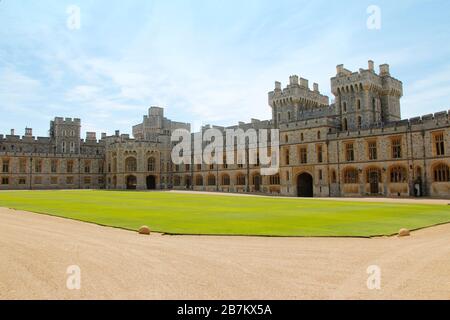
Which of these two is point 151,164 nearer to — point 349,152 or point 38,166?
point 38,166

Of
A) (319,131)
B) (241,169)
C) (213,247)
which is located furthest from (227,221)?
(241,169)

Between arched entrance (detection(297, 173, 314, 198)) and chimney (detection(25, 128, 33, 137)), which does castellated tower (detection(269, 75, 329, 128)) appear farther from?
chimney (detection(25, 128, 33, 137))

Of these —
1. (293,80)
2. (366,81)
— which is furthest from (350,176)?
(293,80)

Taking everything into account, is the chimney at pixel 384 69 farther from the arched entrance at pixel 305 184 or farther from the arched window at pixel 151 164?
the arched window at pixel 151 164

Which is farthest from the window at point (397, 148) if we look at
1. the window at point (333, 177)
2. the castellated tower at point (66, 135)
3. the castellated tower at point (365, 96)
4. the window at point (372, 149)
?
the castellated tower at point (66, 135)

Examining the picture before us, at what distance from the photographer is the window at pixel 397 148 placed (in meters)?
38.3

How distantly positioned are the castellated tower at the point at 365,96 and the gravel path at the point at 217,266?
120ft

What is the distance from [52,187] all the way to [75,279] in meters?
68.4

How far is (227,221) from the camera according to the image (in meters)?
14.5

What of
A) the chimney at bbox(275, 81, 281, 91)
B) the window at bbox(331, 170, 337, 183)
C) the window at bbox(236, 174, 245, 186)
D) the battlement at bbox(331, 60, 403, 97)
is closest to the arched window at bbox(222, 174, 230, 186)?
the window at bbox(236, 174, 245, 186)

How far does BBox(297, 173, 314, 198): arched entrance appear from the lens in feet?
156

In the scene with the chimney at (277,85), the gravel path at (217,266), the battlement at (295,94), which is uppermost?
the chimney at (277,85)
